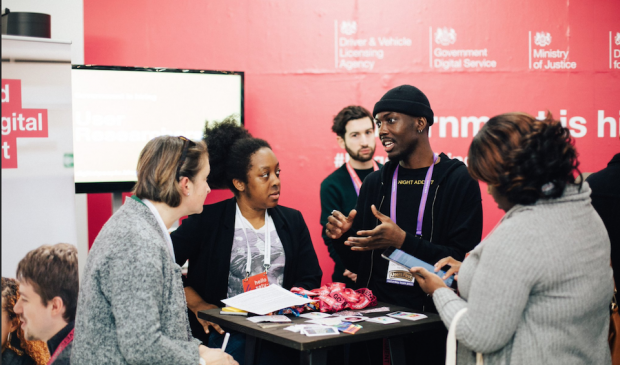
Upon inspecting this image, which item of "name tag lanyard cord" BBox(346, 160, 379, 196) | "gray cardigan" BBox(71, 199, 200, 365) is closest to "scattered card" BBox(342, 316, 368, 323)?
"gray cardigan" BBox(71, 199, 200, 365)

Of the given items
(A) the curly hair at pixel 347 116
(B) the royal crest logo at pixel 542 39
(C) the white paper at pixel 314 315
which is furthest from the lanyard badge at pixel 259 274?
(B) the royal crest logo at pixel 542 39

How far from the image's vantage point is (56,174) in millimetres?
2414

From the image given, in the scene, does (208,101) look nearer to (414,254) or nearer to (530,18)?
(414,254)

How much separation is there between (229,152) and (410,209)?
114cm

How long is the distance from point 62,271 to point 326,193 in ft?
6.26

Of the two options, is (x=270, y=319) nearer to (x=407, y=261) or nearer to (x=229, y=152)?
(x=407, y=261)

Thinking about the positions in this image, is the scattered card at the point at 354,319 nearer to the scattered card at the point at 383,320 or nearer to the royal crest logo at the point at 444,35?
the scattered card at the point at 383,320

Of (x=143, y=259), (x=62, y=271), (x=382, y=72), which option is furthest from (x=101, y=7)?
(x=143, y=259)

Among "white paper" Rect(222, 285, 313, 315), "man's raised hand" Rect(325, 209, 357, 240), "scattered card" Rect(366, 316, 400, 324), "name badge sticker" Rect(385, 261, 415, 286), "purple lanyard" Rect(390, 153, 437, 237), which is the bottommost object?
"scattered card" Rect(366, 316, 400, 324)

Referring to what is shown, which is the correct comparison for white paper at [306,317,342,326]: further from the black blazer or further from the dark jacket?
the dark jacket

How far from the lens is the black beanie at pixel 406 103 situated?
2.62 metres

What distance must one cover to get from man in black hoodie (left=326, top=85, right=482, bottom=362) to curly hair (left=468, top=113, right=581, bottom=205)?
712 mm

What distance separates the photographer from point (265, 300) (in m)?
2.31

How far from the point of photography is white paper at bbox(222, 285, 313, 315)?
222 centimetres
